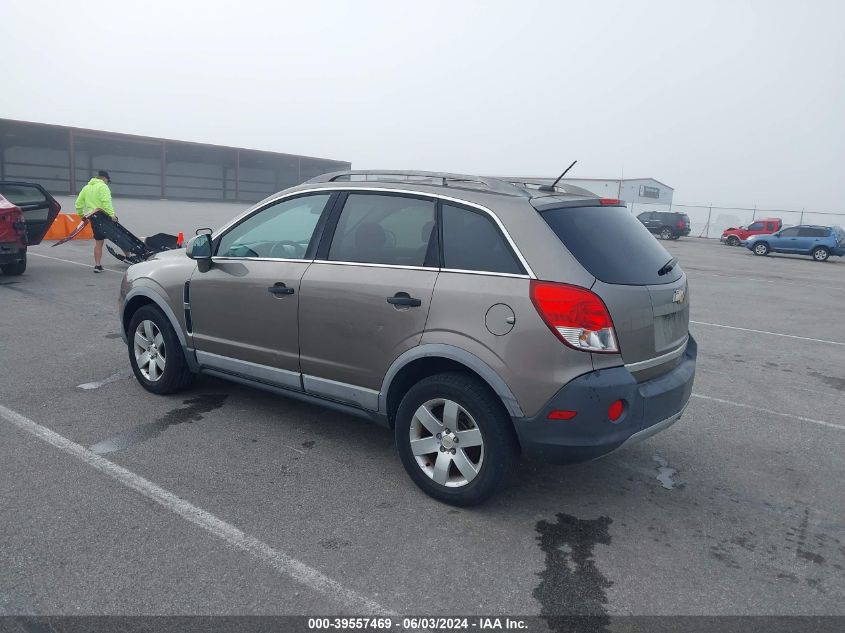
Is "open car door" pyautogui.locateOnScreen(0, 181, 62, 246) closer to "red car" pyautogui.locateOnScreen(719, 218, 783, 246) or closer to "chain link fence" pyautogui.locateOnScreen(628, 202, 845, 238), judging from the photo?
"red car" pyautogui.locateOnScreen(719, 218, 783, 246)

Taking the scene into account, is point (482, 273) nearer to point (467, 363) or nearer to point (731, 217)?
point (467, 363)

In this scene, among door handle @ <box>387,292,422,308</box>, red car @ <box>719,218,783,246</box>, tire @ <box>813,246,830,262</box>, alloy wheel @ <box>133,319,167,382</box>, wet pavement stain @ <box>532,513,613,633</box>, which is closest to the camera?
wet pavement stain @ <box>532,513,613,633</box>

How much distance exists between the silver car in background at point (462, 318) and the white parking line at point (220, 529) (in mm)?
913

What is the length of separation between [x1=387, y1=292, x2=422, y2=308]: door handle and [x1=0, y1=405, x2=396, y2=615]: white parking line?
141cm

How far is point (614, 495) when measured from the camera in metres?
3.84

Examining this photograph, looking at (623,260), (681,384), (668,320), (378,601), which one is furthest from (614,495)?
(378,601)

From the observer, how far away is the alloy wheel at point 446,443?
346 cm

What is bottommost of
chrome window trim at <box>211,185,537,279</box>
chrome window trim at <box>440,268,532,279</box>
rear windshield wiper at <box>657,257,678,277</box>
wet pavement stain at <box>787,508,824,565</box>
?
wet pavement stain at <box>787,508,824,565</box>

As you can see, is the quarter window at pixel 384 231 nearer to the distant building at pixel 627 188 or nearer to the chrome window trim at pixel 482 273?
the chrome window trim at pixel 482 273

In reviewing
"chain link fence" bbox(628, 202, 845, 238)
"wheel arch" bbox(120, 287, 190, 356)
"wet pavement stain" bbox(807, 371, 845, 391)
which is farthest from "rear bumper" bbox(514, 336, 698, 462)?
"chain link fence" bbox(628, 202, 845, 238)

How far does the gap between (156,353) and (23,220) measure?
6844mm

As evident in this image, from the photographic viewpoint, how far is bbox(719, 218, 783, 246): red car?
3256 centimetres

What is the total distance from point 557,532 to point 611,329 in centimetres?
108

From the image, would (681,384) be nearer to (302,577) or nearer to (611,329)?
(611,329)
